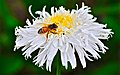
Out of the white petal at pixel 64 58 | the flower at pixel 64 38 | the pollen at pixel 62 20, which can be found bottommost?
the white petal at pixel 64 58

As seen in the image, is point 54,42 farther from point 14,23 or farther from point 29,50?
point 14,23

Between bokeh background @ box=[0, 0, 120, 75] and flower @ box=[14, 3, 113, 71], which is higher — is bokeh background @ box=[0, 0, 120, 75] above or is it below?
above

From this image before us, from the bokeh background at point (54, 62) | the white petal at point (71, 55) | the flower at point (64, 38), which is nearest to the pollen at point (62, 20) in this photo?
the flower at point (64, 38)

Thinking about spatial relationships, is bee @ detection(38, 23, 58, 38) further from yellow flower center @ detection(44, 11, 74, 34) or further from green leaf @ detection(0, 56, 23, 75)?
green leaf @ detection(0, 56, 23, 75)

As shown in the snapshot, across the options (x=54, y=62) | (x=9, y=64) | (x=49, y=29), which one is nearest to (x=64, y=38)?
(x=49, y=29)

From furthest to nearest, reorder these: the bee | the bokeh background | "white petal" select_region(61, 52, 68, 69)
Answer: the bokeh background < the bee < "white petal" select_region(61, 52, 68, 69)

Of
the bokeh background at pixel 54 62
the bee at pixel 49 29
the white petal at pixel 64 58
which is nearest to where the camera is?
the white petal at pixel 64 58

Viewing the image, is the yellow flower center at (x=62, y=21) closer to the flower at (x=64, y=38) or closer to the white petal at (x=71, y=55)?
the flower at (x=64, y=38)

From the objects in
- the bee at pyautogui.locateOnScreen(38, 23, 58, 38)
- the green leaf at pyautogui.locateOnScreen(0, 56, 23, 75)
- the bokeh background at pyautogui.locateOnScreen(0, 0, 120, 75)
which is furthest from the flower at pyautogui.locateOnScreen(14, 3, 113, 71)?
the green leaf at pyautogui.locateOnScreen(0, 56, 23, 75)
